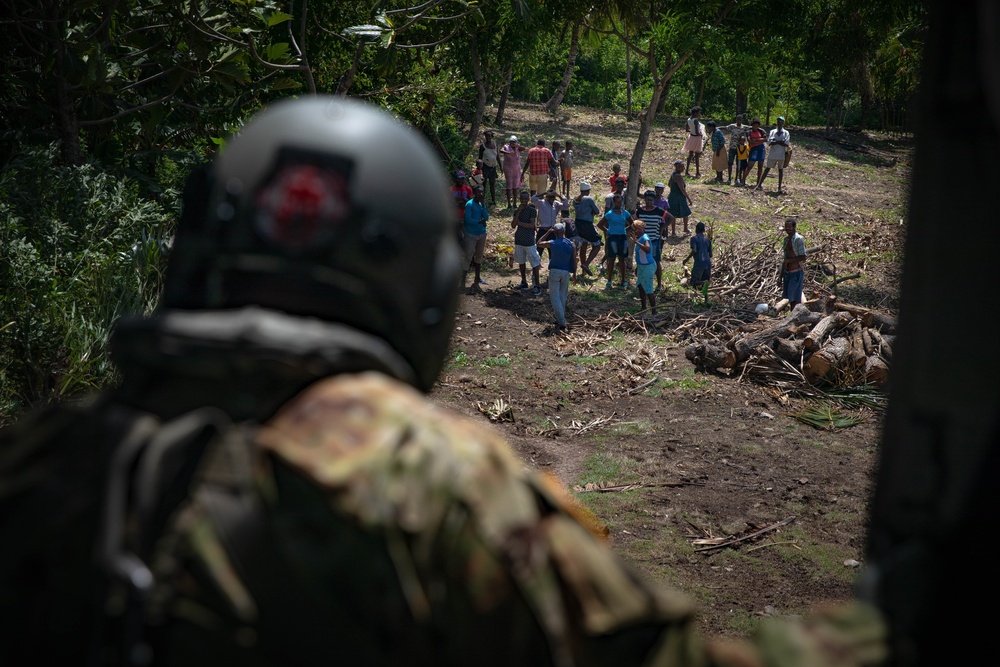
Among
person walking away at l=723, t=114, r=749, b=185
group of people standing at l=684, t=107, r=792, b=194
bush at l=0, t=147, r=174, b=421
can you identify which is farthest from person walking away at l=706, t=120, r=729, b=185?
bush at l=0, t=147, r=174, b=421

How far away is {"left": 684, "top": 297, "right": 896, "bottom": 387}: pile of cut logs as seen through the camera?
450 inches

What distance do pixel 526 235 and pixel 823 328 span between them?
16.2 ft

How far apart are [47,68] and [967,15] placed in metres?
8.22

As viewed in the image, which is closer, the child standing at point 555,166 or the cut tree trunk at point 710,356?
the cut tree trunk at point 710,356

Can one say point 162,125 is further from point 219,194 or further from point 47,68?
point 219,194

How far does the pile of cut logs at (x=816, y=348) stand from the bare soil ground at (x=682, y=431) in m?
0.37

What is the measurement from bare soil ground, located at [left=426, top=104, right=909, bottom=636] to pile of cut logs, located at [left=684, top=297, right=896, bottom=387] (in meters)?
0.37

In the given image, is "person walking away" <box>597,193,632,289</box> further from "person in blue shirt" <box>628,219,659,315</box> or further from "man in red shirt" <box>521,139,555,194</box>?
"man in red shirt" <box>521,139,555,194</box>

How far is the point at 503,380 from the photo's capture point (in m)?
11.8

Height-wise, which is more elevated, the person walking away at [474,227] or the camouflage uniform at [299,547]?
the camouflage uniform at [299,547]

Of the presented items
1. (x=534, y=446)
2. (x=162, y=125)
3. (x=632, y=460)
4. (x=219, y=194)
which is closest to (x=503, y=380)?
(x=534, y=446)

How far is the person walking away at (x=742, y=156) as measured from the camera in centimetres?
2216

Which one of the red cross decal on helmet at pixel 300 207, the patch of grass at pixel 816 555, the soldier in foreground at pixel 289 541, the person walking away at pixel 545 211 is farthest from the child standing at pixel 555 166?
the soldier in foreground at pixel 289 541

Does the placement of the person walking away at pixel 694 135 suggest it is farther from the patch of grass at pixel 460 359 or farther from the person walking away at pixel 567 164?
the patch of grass at pixel 460 359
